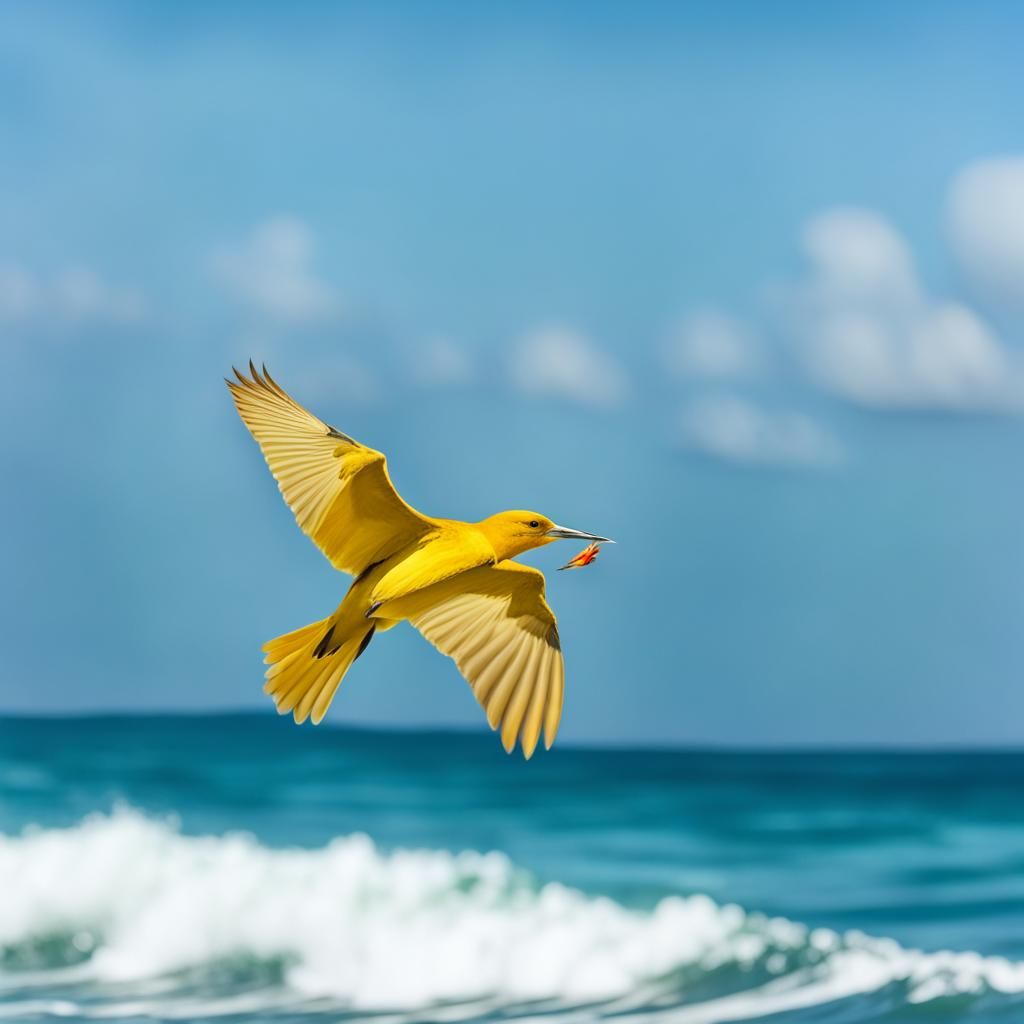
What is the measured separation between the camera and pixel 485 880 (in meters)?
20.7

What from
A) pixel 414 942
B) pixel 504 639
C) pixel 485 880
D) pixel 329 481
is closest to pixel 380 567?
pixel 329 481

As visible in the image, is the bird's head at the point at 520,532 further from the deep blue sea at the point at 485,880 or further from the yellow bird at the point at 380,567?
the deep blue sea at the point at 485,880

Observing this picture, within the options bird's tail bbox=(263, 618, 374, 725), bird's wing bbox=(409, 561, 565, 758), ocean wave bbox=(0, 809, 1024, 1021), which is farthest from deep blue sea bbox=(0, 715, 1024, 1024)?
bird's tail bbox=(263, 618, 374, 725)

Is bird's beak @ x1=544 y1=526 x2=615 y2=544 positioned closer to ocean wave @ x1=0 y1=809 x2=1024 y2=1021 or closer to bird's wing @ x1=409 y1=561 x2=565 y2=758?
bird's wing @ x1=409 y1=561 x2=565 y2=758

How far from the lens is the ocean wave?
16.8 meters

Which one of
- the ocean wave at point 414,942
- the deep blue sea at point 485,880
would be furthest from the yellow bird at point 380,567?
the ocean wave at point 414,942

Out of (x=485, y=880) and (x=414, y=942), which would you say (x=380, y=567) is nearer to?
(x=414, y=942)

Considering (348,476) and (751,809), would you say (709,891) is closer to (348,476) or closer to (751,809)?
(751,809)

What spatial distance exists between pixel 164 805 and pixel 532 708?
2248cm

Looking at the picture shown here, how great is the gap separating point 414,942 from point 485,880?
104 inches

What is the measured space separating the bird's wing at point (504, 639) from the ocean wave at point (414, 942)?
1251 cm

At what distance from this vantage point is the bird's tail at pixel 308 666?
381cm

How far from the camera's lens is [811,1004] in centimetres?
1588

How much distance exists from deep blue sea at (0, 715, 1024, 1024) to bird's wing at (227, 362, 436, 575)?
12804 millimetres
